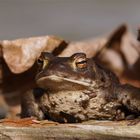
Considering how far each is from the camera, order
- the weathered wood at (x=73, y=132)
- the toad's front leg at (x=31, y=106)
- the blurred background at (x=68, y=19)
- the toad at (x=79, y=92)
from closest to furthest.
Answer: the weathered wood at (x=73, y=132)
the toad at (x=79, y=92)
the toad's front leg at (x=31, y=106)
the blurred background at (x=68, y=19)

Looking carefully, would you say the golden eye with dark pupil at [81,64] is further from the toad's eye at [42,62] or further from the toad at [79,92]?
the toad's eye at [42,62]

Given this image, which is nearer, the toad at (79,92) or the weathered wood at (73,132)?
the weathered wood at (73,132)

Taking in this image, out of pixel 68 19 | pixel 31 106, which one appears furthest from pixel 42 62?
pixel 68 19

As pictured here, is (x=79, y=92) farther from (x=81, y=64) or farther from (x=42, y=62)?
(x=42, y=62)

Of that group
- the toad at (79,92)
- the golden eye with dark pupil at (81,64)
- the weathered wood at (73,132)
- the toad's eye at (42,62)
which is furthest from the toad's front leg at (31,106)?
the weathered wood at (73,132)

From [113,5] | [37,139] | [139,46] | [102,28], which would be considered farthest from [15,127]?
[113,5]
